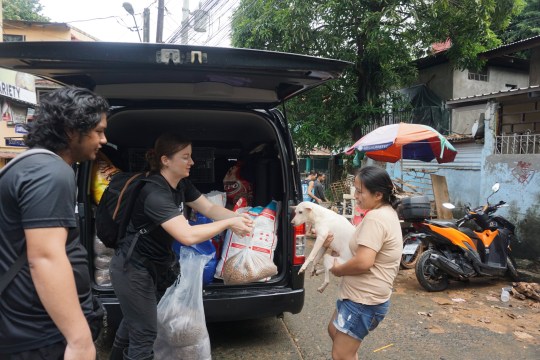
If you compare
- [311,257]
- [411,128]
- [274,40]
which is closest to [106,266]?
[311,257]

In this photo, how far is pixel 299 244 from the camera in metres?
3.11

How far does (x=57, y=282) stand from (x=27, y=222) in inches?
8.3

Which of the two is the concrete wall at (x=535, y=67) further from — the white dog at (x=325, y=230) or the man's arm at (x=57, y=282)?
the man's arm at (x=57, y=282)

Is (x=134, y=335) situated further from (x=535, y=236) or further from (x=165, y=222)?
(x=535, y=236)

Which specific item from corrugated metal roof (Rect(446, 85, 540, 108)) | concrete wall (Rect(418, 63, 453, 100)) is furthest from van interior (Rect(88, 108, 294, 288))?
concrete wall (Rect(418, 63, 453, 100))

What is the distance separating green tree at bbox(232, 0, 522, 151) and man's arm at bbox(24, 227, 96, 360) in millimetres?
9153

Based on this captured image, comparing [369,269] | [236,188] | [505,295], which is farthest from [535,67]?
[369,269]

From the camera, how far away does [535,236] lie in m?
6.25

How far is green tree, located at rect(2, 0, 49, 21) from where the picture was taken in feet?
75.0

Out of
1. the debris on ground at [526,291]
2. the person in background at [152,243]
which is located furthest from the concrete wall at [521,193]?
the person in background at [152,243]

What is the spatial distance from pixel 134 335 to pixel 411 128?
671cm

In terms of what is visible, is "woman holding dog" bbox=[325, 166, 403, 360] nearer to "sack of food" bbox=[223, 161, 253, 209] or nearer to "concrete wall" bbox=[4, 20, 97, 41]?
"sack of food" bbox=[223, 161, 253, 209]

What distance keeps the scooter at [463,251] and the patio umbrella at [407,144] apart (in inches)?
92.5

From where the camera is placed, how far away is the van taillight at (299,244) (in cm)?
307
